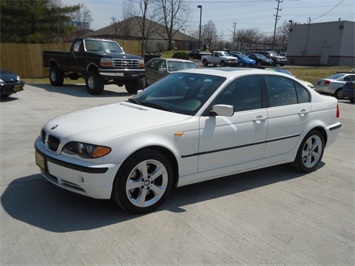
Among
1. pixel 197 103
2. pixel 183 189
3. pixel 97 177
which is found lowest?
pixel 183 189

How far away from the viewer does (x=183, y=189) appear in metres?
4.61

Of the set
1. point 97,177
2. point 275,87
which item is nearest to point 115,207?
point 97,177

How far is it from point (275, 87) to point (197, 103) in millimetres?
1386

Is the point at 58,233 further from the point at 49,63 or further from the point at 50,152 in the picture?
the point at 49,63

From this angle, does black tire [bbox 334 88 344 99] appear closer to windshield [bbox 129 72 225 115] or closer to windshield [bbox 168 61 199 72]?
windshield [bbox 168 61 199 72]

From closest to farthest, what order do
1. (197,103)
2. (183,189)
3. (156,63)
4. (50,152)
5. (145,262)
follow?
(145,262) < (50,152) < (197,103) < (183,189) < (156,63)

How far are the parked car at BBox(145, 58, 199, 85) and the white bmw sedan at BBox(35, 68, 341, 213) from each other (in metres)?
8.75

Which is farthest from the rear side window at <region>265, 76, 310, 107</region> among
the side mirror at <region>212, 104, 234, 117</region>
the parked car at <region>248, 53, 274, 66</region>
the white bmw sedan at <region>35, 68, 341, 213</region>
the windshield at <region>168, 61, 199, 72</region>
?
the parked car at <region>248, 53, 274, 66</region>

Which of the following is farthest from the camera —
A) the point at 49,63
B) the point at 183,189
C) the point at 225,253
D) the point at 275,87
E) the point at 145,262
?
the point at 49,63

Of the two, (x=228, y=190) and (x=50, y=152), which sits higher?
(x=50, y=152)

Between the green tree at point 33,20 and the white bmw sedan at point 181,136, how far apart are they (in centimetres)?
2380

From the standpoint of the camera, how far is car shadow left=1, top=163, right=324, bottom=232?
3.61 m

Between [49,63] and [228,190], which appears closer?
[228,190]

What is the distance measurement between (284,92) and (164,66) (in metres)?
9.33
